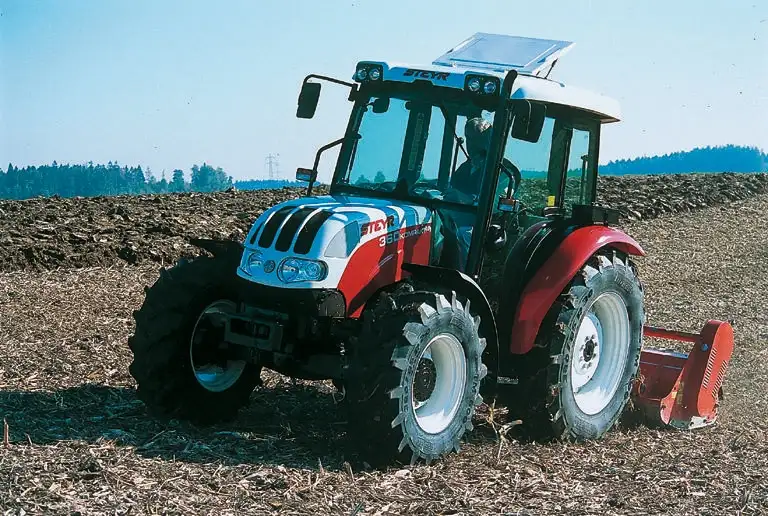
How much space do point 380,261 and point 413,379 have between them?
87cm

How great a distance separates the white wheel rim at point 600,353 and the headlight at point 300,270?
2.09 m

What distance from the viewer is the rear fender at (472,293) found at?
229 inches

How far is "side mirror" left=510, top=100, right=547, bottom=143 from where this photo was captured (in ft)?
19.3

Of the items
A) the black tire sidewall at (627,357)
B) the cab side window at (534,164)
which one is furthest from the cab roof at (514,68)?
the black tire sidewall at (627,357)

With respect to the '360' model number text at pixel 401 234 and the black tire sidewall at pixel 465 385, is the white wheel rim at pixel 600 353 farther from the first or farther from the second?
the '360' model number text at pixel 401 234

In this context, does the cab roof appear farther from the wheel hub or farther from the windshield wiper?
the wheel hub

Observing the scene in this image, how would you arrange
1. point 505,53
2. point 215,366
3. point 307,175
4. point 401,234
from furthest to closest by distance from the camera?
1. point 505,53
2. point 307,175
3. point 215,366
4. point 401,234

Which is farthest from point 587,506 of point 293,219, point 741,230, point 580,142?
point 741,230

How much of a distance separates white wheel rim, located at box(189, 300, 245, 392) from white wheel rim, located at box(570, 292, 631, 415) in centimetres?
237

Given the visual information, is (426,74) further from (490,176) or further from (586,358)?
(586,358)

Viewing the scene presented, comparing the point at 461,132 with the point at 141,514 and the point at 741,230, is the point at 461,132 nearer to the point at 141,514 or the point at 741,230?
the point at 141,514

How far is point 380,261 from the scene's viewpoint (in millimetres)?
5988

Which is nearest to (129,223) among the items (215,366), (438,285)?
(215,366)

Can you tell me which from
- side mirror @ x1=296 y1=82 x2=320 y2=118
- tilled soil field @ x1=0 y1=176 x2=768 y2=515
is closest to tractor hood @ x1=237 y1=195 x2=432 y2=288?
side mirror @ x1=296 y1=82 x2=320 y2=118
